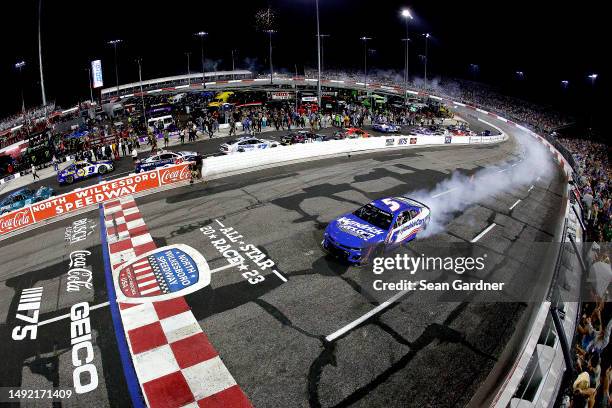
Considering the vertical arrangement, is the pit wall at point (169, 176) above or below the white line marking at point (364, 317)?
above

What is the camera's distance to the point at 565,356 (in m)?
6.00

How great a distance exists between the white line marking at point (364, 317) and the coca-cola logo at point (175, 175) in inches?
517

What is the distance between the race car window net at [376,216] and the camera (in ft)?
36.6

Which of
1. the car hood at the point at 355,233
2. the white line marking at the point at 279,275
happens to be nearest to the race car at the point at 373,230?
the car hood at the point at 355,233

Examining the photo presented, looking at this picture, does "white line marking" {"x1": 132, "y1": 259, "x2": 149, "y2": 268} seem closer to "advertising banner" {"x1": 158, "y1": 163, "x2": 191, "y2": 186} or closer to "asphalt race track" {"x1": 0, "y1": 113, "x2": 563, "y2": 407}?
"asphalt race track" {"x1": 0, "y1": 113, "x2": 563, "y2": 407}

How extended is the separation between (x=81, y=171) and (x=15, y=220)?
7057mm

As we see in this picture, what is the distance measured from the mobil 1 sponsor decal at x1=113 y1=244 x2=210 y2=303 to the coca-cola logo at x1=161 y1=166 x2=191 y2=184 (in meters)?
7.41

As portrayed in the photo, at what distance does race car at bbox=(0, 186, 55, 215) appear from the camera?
55.5 feet

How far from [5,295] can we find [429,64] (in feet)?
275

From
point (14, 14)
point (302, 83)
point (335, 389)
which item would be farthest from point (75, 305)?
point (14, 14)

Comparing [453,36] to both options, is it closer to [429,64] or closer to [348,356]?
[429,64]

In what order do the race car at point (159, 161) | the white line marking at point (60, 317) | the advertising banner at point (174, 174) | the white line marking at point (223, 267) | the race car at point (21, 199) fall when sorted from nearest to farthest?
the white line marking at point (60, 317) → the white line marking at point (223, 267) → the race car at point (21, 199) → the advertising banner at point (174, 174) → the race car at point (159, 161)

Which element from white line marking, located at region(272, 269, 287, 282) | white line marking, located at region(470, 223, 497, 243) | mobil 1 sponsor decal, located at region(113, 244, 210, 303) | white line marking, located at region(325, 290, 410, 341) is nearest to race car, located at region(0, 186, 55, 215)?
mobil 1 sponsor decal, located at region(113, 244, 210, 303)

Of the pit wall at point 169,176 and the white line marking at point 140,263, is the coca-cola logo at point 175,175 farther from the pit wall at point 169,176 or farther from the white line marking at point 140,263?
the white line marking at point 140,263
